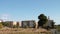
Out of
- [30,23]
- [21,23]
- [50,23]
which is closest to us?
[50,23]

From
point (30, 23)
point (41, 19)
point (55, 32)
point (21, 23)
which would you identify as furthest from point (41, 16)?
point (55, 32)

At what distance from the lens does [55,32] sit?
45.8 ft

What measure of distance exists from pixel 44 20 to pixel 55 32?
1840 inches

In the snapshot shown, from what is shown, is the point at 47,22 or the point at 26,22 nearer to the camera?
the point at 47,22

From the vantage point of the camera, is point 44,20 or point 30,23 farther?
point 30,23

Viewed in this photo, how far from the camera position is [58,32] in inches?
547

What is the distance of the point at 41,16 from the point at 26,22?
63.5 feet

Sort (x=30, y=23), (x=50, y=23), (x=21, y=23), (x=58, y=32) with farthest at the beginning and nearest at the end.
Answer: (x=21, y=23)
(x=30, y=23)
(x=50, y=23)
(x=58, y=32)

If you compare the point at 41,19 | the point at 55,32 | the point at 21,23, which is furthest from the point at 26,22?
the point at 55,32

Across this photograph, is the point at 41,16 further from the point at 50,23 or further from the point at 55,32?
the point at 55,32

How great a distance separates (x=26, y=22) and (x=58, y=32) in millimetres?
64912

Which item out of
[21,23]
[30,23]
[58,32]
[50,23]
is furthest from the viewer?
[21,23]

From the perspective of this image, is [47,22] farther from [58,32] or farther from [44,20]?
[58,32]

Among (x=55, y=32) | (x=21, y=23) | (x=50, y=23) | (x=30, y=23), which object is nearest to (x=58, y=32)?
(x=55, y=32)
